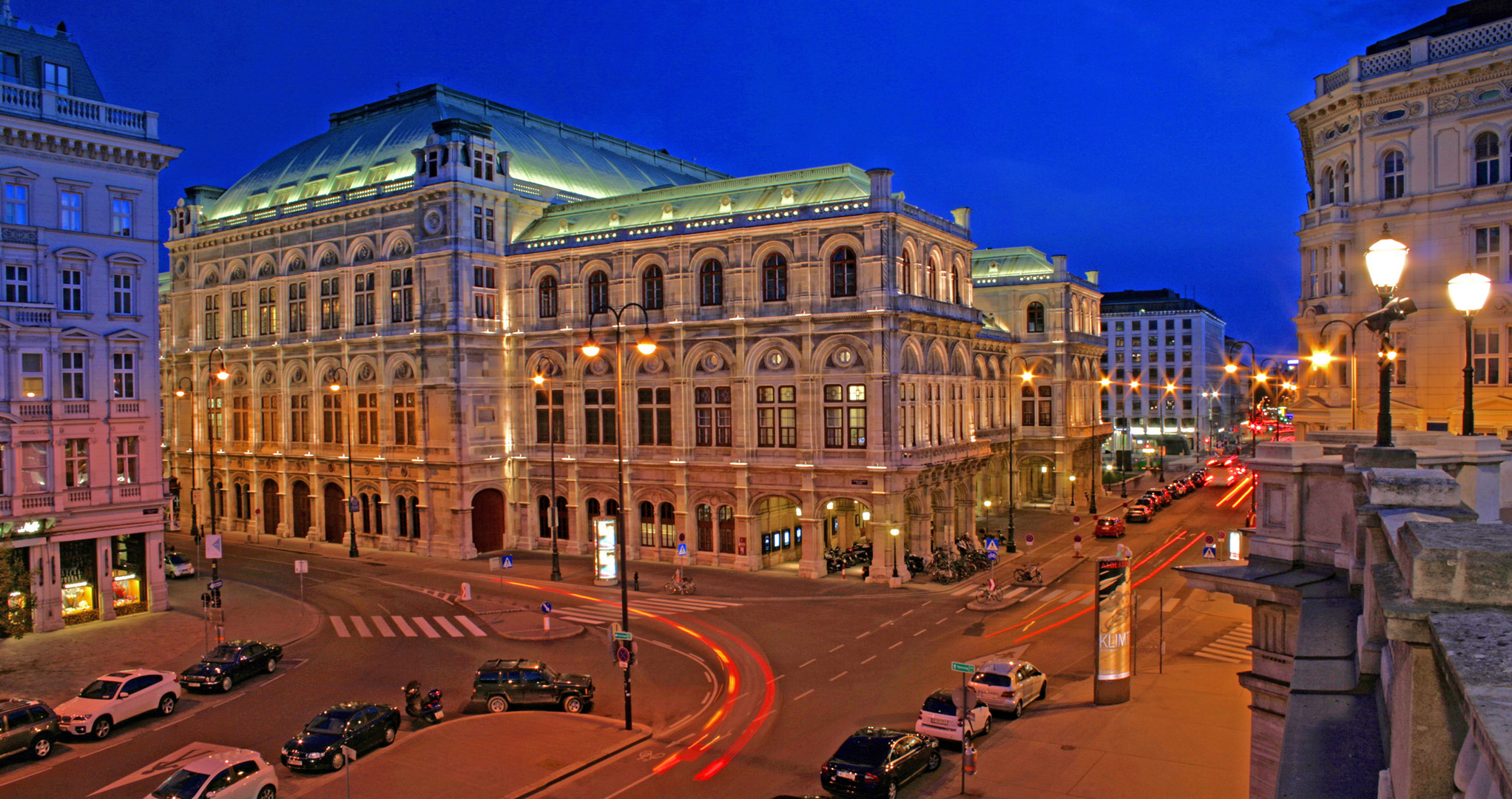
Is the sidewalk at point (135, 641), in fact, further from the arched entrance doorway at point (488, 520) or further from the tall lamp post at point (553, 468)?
the arched entrance doorway at point (488, 520)

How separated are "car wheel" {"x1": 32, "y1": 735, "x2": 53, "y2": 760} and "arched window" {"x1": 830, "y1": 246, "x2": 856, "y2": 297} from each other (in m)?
34.2

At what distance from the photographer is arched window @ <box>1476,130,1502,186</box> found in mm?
39562

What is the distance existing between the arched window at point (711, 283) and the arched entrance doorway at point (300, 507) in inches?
1199

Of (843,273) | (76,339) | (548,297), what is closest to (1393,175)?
(843,273)

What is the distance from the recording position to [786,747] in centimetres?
2367

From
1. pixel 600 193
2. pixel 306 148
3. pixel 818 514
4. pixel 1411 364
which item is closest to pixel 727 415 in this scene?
pixel 818 514

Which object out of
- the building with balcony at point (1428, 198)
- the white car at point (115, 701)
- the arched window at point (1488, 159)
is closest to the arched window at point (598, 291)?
the white car at point (115, 701)

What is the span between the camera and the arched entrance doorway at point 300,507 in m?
61.3

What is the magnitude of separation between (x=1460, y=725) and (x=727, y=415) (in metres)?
44.1

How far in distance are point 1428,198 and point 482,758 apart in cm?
4386

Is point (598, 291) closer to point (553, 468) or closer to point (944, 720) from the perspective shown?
point (553, 468)

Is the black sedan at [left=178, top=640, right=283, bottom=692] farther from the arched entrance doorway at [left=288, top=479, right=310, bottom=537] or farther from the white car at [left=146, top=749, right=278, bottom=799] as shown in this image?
the arched entrance doorway at [left=288, top=479, right=310, bottom=537]

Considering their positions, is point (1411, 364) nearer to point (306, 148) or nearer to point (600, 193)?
point (600, 193)

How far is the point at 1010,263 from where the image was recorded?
7156cm
